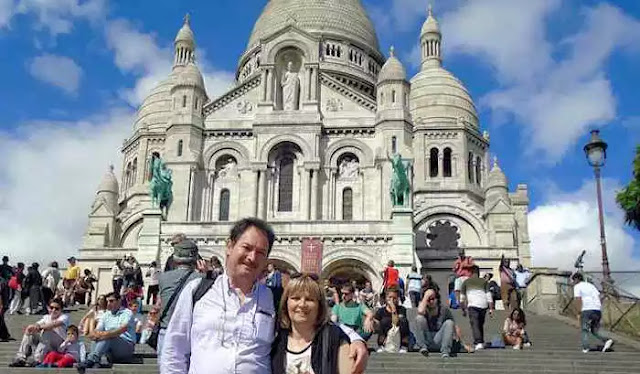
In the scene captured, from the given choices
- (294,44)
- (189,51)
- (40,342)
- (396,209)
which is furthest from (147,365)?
(189,51)

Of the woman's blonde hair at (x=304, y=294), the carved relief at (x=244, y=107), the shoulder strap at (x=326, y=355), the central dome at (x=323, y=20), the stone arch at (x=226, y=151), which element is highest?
the central dome at (x=323, y=20)

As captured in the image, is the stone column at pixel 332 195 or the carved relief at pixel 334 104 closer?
the stone column at pixel 332 195

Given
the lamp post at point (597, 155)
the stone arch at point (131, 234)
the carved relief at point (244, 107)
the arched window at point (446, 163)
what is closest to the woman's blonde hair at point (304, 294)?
the lamp post at point (597, 155)

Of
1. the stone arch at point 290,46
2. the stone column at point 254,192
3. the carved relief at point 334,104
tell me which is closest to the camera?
the stone column at point 254,192

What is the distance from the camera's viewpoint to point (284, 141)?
3669 centimetres

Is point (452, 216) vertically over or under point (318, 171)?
under

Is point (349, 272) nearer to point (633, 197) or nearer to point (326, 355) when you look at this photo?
point (633, 197)

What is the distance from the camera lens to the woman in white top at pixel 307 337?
4.34m

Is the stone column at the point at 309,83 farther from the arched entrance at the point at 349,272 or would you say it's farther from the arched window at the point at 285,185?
the arched entrance at the point at 349,272

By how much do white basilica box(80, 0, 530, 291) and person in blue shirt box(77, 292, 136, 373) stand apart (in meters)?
18.8

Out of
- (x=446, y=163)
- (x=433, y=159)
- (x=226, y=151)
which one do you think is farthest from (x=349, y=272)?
(x=446, y=163)

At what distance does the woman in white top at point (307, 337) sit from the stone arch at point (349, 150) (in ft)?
105

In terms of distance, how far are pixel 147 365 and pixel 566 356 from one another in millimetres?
7270

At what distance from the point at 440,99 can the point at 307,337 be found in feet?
150
